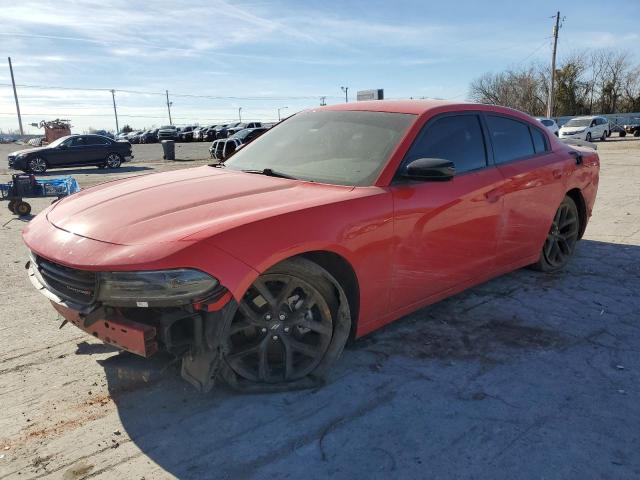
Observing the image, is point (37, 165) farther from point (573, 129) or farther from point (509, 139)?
point (573, 129)

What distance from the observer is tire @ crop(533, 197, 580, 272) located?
5.06 meters

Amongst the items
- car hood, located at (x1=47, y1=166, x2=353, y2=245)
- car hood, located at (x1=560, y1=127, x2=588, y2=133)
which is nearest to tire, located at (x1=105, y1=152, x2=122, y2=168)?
car hood, located at (x1=47, y1=166, x2=353, y2=245)

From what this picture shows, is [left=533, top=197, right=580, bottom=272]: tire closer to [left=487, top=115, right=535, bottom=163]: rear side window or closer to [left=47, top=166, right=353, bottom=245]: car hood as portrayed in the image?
[left=487, top=115, right=535, bottom=163]: rear side window

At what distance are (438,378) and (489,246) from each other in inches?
54.7

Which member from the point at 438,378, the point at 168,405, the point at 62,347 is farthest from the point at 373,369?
the point at 62,347

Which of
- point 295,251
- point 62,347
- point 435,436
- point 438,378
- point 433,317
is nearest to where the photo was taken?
point 435,436

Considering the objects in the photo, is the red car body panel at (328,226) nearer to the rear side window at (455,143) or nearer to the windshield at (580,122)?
the rear side window at (455,143)

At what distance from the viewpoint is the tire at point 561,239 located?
16.6ft

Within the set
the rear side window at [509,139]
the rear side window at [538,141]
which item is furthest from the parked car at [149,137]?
the rear side window at [509,139]

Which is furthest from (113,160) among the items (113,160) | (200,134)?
(200,134)

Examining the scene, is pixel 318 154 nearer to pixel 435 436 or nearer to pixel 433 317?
pixel 433 317

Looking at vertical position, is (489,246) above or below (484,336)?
above

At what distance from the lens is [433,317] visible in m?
4.00

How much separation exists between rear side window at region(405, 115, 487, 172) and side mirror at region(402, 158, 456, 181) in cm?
17
